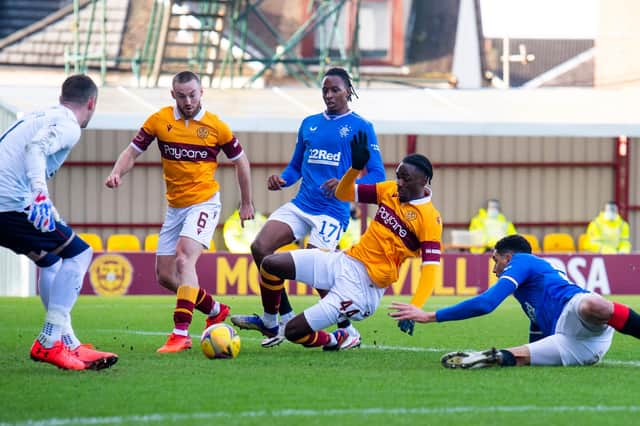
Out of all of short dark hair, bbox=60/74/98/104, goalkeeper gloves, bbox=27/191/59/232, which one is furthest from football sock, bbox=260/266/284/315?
goalkeeper gloves, bbox=27/191/59/232

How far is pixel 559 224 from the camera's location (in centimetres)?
2786

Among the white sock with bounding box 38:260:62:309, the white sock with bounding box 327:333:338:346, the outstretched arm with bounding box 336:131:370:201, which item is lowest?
the white sock with bounding box 327:333:338:346

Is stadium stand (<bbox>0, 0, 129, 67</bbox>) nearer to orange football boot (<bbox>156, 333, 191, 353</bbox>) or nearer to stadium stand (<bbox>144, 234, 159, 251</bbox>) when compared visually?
stadium stand (<bbox>144, 234, 159, 251</bbox>)

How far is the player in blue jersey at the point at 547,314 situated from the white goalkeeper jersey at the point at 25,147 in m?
2.25

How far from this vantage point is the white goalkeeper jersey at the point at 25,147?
751 cm

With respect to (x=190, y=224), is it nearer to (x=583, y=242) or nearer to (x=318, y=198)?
(x=318, y=198)

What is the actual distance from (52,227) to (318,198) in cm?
262

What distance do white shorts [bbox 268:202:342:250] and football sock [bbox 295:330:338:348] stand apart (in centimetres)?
74

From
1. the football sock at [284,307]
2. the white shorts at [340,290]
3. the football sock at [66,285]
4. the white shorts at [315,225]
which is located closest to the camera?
the football sock at [66,285]

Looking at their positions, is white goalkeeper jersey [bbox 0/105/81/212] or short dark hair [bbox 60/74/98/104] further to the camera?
short dark hair [bbox 60/74/98/104]

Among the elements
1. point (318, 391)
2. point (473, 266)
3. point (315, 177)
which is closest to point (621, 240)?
point (473, 266)

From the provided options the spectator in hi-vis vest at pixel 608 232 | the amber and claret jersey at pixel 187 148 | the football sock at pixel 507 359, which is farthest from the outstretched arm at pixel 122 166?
the spectator in hi-vis vest at pixel 608 232

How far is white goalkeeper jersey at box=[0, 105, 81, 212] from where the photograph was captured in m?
7.51

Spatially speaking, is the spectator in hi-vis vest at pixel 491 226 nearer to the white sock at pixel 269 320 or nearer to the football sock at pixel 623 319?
the white sock at pixel 269 320
